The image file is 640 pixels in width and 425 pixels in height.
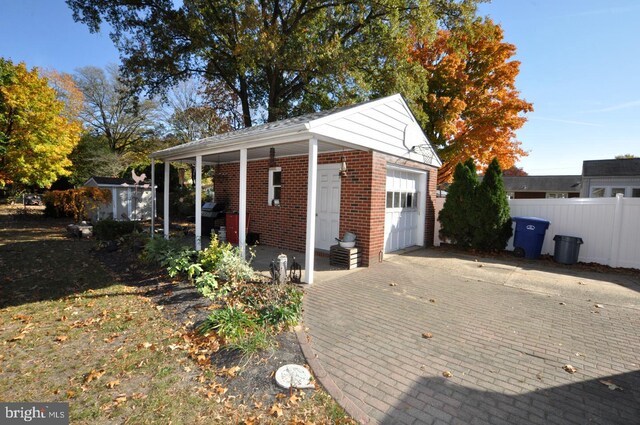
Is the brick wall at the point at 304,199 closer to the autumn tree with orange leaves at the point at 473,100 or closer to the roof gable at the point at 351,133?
the roof gable at the point at 351,133

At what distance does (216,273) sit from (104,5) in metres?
15.2

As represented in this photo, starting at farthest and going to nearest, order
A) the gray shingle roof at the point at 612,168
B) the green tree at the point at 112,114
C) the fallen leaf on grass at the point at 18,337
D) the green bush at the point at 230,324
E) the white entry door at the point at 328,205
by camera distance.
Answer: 1. the green tree at the point at 112,114
2. the gray shingle roof at the point at 612,168
3. the white entry door at the point at 328,205
4. the fallen leaf on grass at the point at 18,337
5. the green bush at the point at 230,324

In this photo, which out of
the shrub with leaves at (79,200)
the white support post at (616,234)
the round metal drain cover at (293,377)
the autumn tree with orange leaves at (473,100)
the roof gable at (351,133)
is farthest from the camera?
the autumn tree with orange leaves at (473,100)

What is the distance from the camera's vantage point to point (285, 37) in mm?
12859

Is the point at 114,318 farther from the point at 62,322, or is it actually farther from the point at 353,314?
the point at 353,314

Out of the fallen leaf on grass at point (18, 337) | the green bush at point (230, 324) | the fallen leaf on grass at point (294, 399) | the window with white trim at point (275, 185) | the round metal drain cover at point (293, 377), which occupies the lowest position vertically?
the fallen leaf on grass at point (18, 337)

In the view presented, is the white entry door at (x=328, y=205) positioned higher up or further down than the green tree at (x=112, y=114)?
further down

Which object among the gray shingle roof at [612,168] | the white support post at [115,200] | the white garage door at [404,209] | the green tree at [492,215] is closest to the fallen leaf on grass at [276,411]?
the white garage door at [404,209]

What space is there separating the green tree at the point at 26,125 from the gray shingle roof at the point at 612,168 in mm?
33160

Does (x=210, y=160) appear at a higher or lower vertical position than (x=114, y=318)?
higher

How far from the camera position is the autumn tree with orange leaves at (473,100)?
15.2m

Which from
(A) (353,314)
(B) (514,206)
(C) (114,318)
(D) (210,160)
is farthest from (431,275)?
(D) (210,160)

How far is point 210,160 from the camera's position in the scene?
1074 centimetres

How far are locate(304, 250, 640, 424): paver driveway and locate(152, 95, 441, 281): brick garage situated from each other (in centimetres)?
176
